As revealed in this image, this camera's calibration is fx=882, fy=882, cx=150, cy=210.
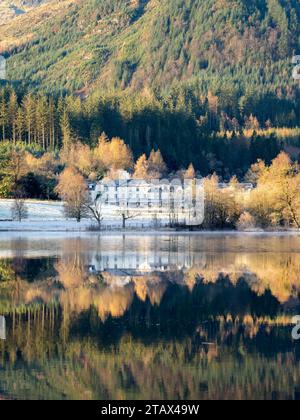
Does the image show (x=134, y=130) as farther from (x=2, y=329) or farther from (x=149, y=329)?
(x=2, y=329)

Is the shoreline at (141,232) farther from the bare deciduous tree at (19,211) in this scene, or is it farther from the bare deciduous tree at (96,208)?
the bare deciduous tree at (19,211)

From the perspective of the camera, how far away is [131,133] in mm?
153250

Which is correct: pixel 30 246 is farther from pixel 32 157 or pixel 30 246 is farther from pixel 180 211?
pixel 32 157

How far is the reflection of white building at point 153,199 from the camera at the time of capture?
85812 millimetres

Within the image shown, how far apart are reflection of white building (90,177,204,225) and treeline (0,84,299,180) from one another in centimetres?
2417

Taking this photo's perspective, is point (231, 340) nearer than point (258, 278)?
Yes

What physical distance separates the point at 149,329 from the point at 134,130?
129932mm

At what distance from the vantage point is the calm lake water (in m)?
18.7

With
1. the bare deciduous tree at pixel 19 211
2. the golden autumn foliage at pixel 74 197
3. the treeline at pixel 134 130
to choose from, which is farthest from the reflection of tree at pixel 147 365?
the treeline at pixel 134 130

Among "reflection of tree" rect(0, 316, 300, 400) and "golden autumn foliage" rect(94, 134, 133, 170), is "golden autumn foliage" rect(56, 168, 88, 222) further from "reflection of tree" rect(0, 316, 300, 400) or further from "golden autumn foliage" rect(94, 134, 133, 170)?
"reflection of tree" rect(0, 316, 300, 400)

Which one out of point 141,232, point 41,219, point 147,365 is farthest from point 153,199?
point 147,365

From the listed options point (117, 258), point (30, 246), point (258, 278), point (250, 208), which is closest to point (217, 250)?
point (117, 258)

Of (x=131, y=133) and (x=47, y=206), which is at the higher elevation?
(x=131, y=133)

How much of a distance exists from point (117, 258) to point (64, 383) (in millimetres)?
28801
